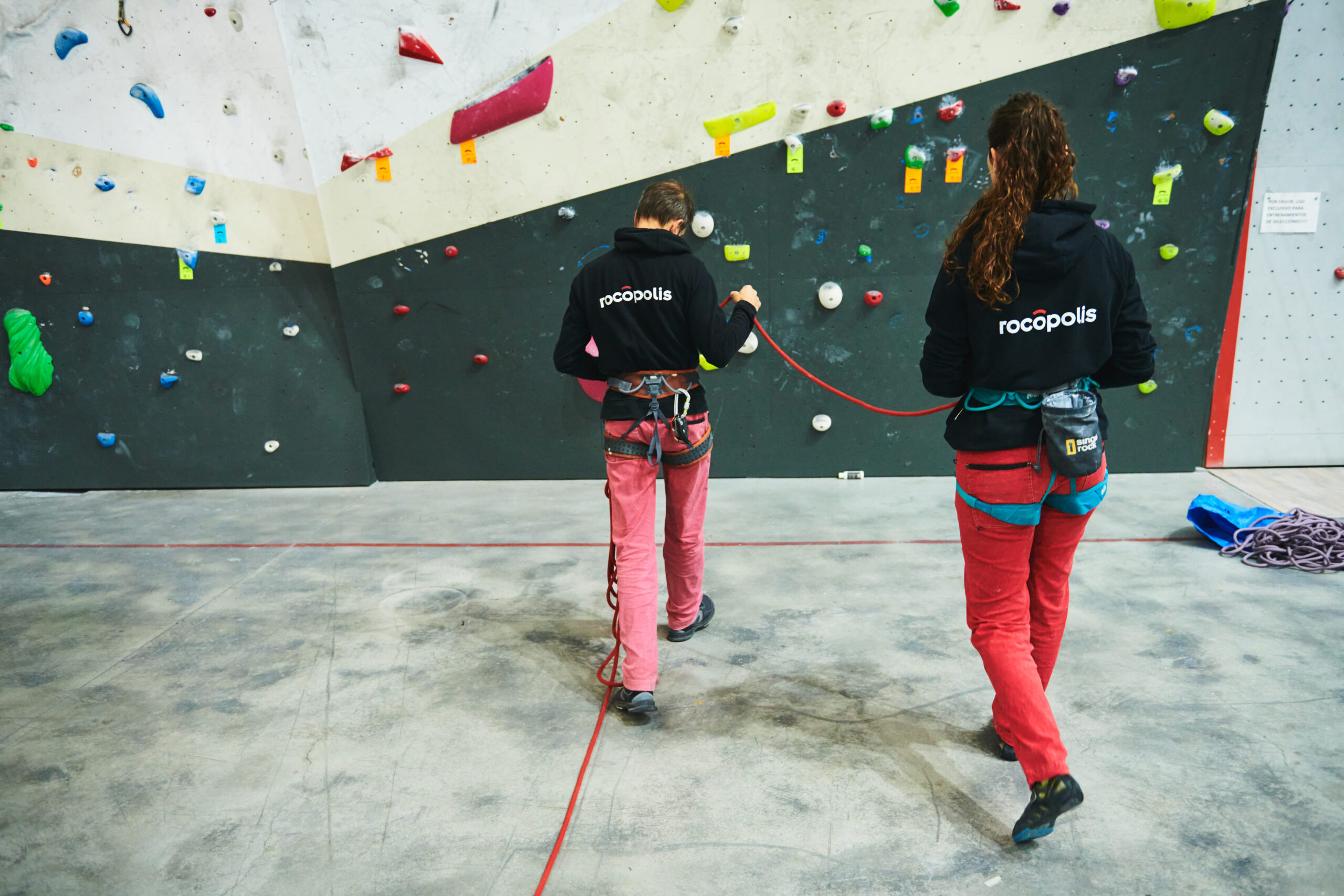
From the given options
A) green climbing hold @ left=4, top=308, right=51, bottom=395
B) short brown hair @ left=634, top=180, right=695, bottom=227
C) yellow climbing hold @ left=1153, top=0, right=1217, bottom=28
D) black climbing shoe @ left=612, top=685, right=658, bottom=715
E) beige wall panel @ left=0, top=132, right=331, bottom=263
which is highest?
yellow climbing hold @ left=1153, top=0, right=1217, bottom=28

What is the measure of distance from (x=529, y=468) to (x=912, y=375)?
210 cm

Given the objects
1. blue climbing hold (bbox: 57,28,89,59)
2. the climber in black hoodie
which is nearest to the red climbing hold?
blue climbing hold (bbox: 57,28,89,59)

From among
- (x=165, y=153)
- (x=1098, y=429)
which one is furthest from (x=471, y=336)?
(x=1098, y=429)

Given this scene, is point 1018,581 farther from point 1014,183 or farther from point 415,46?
point 415,46

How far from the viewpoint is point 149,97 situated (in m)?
3.95

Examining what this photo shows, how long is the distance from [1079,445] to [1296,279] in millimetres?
3405

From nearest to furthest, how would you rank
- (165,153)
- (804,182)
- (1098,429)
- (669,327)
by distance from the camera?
(1098,429) < (669,327) < (804,182) < (165,153)

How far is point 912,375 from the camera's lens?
3930 mm

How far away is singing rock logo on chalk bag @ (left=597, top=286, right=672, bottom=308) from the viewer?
6.28 feet

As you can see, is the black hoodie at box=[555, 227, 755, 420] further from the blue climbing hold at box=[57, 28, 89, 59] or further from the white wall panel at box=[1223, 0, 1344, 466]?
the blue climbing hold at box=[57, 28, 89, 59]

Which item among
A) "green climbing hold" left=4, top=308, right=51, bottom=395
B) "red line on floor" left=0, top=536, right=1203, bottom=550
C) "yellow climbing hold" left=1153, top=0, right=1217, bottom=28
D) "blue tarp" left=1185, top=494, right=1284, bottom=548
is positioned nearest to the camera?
"blue tarp" left=1185, top=494, right=1284, bottom=548

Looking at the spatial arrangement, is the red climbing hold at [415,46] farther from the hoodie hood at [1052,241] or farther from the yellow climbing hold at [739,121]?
the hoodie hood at [1052,241]

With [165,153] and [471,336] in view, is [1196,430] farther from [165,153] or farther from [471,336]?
[165,153]

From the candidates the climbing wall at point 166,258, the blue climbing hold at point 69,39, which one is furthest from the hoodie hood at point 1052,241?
the blue climbing hold at point 69,39
